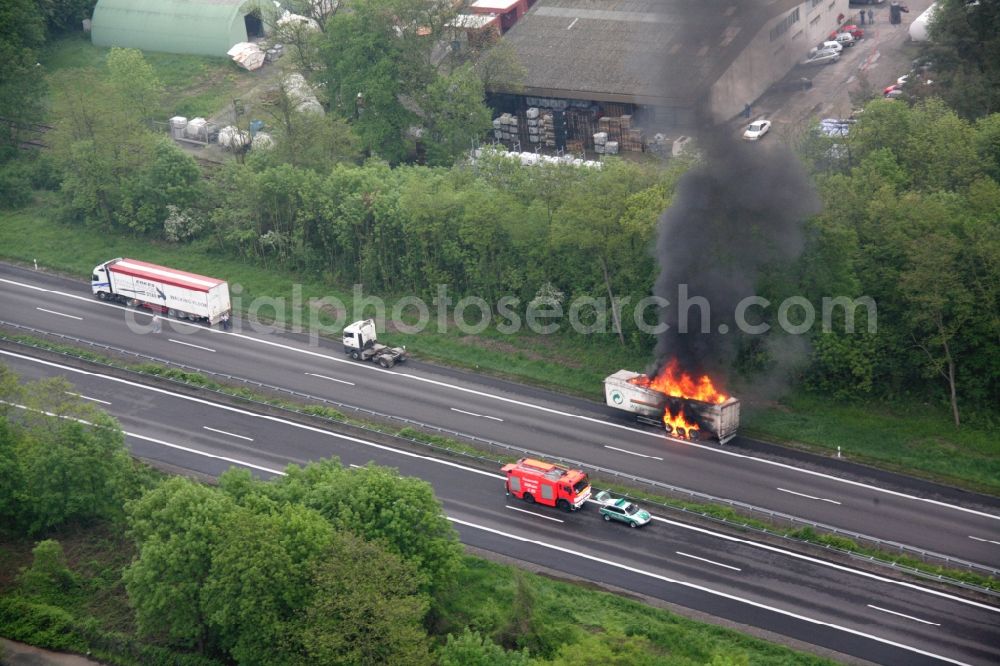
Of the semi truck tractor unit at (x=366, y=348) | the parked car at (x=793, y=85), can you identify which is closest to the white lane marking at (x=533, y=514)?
the semi truck tractor unit at (x=366, y=348)

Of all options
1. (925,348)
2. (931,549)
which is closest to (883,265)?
(925,348)

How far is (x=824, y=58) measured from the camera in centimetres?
11131

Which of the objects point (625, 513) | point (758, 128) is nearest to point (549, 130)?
point (758, 128)

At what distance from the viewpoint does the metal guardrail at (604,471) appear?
2477 inches

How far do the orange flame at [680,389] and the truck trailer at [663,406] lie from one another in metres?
0.23

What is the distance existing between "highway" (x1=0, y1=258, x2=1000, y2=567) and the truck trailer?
77 cm

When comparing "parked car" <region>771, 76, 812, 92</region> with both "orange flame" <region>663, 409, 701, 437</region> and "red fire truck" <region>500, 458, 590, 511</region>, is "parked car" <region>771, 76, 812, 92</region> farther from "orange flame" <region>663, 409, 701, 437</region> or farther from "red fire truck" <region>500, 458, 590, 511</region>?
"red fire truck" <region>500, 458, 590, 511</region>

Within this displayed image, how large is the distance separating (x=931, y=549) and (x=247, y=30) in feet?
277

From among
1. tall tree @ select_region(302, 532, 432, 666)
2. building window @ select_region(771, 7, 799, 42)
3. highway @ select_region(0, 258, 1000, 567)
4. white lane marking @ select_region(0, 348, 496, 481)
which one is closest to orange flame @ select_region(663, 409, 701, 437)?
highway @ select_region(0, 258, 1000, 567)

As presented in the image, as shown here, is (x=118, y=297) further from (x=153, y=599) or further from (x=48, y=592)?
(x=153, y=599)

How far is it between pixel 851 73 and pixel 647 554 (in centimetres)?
5967

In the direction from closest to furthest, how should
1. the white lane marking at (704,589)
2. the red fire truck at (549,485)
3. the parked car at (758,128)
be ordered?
the white lane marking at (704,589)
the red fire truck at (549,485)
the parked car at (758,128)

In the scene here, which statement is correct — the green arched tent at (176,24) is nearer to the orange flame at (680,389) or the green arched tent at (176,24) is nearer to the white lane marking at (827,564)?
the orange flame at (680,389)

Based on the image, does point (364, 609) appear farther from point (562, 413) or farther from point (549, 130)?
point (549, 130)
